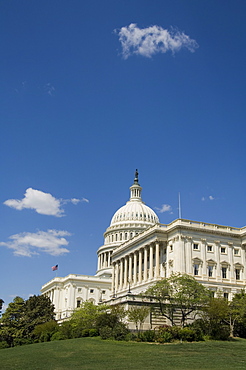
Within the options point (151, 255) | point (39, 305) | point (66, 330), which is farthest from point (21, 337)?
point (151, 255)

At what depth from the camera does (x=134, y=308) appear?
2200 inches

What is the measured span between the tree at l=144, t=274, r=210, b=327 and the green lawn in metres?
10.3

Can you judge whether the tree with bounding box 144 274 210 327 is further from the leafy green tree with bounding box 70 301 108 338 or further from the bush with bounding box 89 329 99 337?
the bush with bounding box 89 329 99 337

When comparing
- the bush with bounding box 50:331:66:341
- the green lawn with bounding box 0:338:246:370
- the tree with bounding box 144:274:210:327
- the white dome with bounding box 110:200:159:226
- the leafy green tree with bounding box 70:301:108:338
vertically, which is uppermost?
the white dome with bounding box 110:200:159:226

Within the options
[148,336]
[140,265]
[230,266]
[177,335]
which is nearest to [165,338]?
[148,336]

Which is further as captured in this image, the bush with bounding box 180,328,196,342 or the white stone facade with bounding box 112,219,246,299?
the white stone facade with bounding box 112,219,246,299

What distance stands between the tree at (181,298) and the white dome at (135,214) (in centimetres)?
8955

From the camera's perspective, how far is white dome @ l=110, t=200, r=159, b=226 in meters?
152

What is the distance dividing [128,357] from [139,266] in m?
56.0

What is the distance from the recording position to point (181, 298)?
57.1 m

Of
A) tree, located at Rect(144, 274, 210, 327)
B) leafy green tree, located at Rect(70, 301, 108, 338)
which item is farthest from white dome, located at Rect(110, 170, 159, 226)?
tree, located at Rect(144, 274, 210, 327)

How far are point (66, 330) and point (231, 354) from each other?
1101 inches

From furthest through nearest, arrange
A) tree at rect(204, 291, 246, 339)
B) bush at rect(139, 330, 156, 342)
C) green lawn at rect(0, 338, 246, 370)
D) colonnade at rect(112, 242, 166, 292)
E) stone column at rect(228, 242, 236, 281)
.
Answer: colonnade at rect(112, 242, 166, 292)
stone column at rect(228, 242, 236, 281)
tree at rect(204, 291, 246, 339)
bush at rect(139, 330, 156, 342)
green lawn at rect(0, 338, 246, 370)

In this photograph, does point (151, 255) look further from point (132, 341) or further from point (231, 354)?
point (231, 354)
